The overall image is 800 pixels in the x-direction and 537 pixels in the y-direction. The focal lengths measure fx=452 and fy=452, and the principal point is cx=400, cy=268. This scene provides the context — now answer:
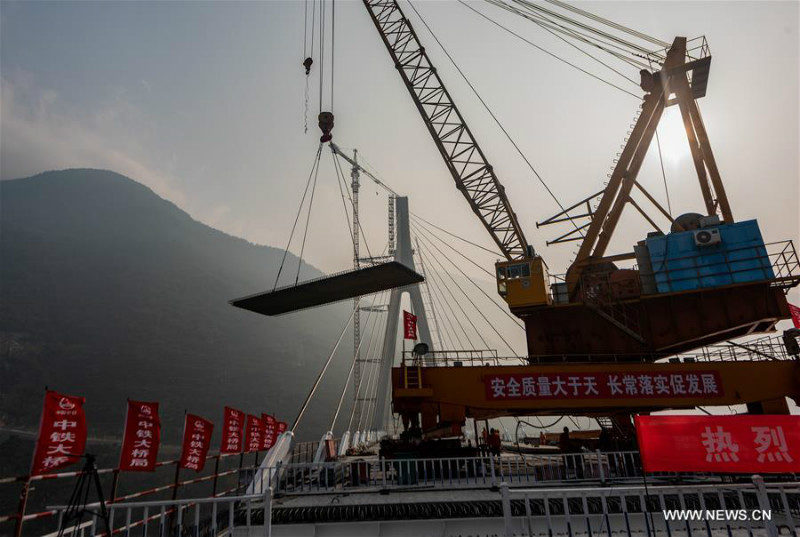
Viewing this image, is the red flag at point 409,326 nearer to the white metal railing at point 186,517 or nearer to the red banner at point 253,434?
the red banner at point 253,434

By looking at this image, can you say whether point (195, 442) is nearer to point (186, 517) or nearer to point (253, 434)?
point (253, 434)

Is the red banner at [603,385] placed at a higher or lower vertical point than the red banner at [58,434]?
higher

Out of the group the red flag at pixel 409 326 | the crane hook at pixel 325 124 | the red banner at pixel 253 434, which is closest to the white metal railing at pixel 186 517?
the red banner at pixel 253 434

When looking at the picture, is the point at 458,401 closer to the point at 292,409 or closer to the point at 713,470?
the point at 713,470

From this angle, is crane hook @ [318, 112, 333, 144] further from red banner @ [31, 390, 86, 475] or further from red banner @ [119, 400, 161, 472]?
red banner @ [31, 390, 86, 475]

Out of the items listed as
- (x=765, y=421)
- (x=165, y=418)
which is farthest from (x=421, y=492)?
(x=165, y=418)

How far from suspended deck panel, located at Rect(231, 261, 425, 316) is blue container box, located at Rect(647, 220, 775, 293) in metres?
11.4

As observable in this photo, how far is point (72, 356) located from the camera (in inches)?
6122

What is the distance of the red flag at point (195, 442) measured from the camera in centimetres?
1454

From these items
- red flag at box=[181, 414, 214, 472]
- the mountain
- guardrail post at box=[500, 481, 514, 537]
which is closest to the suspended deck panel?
red flag at box=[181, 414, 214, 472]

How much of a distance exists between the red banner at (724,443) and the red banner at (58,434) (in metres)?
12.0

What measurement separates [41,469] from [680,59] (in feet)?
105

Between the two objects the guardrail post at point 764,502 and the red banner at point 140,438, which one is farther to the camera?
the red banner at point 140,438

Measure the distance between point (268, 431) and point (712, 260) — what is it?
75.5 ft
